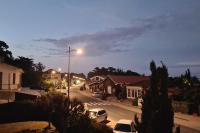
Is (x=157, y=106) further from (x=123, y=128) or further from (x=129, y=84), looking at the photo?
(x=129, y=84)

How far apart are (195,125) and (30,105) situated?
18.5 meters

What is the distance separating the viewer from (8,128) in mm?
27891

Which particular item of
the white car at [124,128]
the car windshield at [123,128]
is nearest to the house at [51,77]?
the white car at [124,128]

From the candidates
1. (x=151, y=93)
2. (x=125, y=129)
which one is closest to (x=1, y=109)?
(x=125, y=129)

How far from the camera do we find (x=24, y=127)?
1158 inches

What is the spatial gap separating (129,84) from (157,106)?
5701 centimetres

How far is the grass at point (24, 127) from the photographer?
89.8 feet

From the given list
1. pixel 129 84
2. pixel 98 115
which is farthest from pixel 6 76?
pixel 129 84

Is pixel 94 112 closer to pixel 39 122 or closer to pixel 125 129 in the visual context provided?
pixel 39 122

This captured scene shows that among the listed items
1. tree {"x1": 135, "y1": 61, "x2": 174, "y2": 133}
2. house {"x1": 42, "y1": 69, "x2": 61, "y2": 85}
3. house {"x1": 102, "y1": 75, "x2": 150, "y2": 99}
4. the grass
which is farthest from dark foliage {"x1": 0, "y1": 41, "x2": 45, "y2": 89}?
tree {"x1": 135, "y1": 61, "x2": 174, "y2": 133}

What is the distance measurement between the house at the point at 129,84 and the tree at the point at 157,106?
48449 mm

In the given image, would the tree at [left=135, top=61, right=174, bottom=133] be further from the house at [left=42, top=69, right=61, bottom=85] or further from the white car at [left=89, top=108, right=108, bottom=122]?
the house at [left=42, top=69, right=61, bottom=85]

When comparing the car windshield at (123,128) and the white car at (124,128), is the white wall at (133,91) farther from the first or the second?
the car windshield at (123,128)

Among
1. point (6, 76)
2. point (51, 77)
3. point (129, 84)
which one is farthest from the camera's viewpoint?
point (51, 77)
